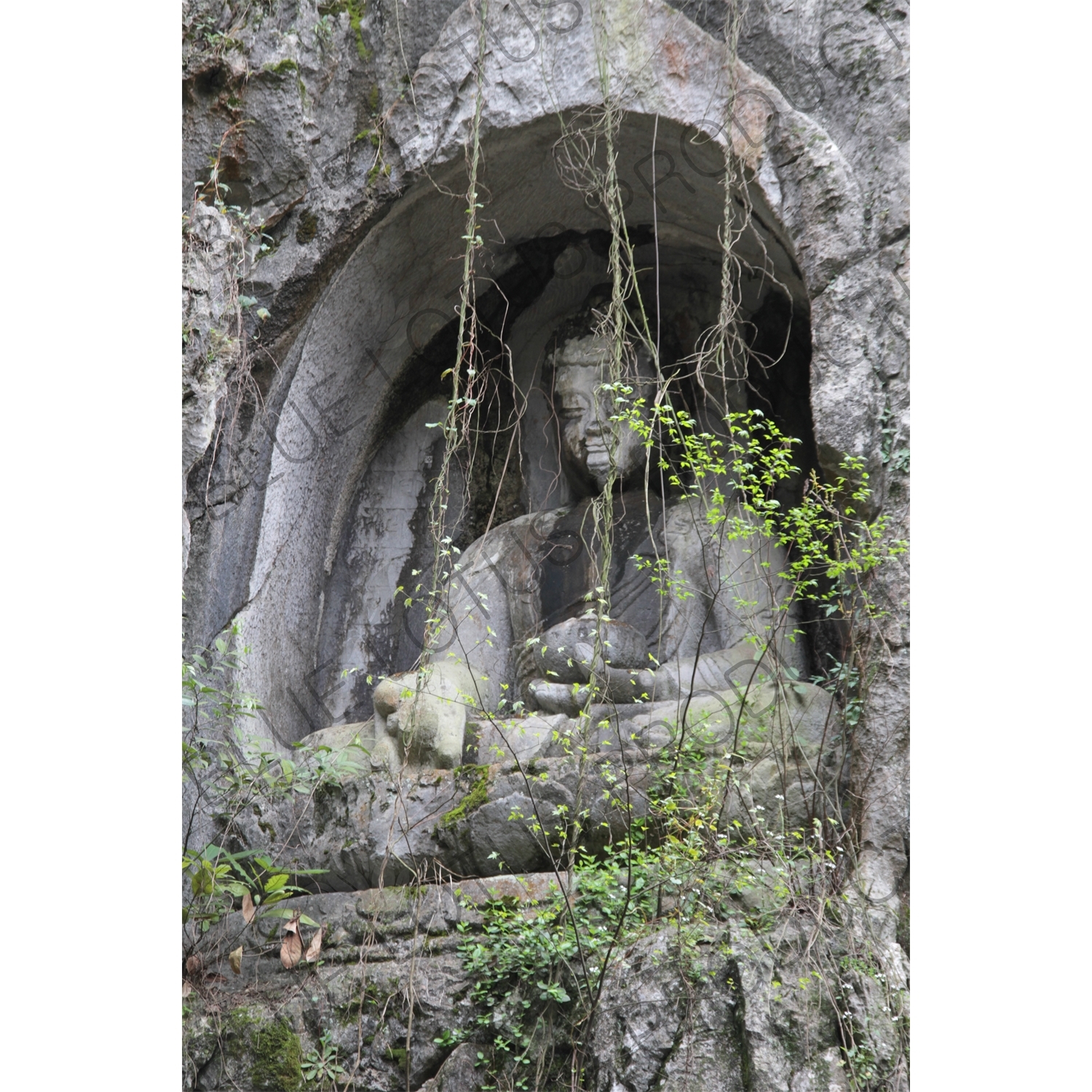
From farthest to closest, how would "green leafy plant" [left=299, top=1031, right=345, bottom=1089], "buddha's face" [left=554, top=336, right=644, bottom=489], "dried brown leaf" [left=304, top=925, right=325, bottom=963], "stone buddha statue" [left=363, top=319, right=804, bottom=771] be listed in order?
1. "buddha's face" [left=554, top=336, right=644, bottom=489]
2. "stone buddha statue" [left=363, top=319, right=804, bottom=771]
3. "dried brown leaf" [left=304, top=925, right=325, bottom=963]
4. "green leafy plant" [left=299, top=1031, right=345, bottom=1089]

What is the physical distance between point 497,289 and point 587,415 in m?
0.60

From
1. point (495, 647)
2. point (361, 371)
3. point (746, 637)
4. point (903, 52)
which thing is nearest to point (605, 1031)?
point (746, 637)

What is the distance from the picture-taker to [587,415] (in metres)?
5.00

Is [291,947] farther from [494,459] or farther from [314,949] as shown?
[494,459]

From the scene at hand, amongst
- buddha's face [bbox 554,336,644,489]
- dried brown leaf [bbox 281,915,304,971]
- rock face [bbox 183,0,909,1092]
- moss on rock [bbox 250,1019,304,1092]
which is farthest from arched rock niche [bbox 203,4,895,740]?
moss on rock [bbox 250,1019,304,1092]

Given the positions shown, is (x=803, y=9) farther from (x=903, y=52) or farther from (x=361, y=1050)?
(x=361, y=1050)

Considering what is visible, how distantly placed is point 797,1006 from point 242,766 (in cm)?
192

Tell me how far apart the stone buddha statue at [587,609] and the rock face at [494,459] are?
1.2 inches

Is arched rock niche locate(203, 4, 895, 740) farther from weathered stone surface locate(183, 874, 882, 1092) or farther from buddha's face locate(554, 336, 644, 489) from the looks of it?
weathered stone surface locate(183, 874, 882, 1092)

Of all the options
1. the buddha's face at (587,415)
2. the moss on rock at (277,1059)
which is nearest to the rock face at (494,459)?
the moss on rock at (277,1059)

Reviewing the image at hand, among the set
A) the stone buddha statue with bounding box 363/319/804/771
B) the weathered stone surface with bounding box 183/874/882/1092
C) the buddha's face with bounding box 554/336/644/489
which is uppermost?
the buddha's face with bounding box 554/336/644/489

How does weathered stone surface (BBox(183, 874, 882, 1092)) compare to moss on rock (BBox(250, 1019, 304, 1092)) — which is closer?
weathered stone surface (BBox(183, 874, 882, 1092))

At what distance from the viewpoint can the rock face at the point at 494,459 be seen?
3457mm

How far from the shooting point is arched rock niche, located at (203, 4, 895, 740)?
429cm
